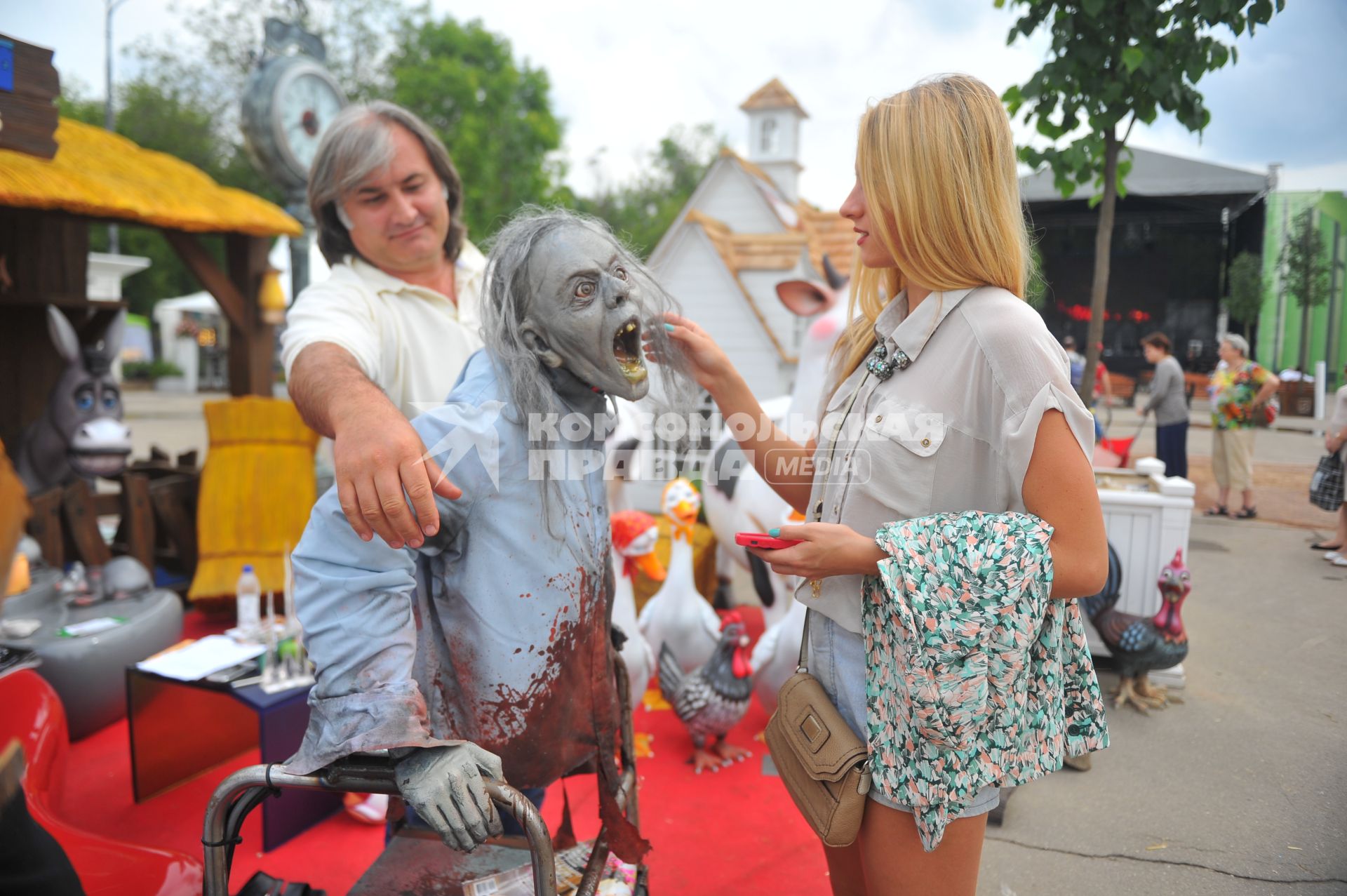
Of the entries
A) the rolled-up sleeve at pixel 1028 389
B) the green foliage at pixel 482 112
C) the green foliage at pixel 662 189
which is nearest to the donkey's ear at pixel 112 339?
the rolled-up sleeve at pixel 1028 389

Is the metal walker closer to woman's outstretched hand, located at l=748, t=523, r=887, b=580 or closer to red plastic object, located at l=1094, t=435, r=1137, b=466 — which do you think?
woman's outstretched hand, located at l=748, t=523, r=887, b=580

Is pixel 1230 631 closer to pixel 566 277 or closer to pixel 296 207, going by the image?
pixel 566 277

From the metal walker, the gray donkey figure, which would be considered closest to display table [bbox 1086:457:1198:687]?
the metal walker

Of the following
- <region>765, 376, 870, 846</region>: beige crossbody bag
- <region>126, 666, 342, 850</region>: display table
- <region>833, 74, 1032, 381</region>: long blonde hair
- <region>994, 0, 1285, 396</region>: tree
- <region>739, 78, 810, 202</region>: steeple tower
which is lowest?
<region>126, 666, 342, 850</region>: display table

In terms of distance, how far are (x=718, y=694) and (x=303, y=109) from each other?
15.1 feet

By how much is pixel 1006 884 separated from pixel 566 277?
2251 millimetres

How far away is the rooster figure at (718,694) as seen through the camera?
3090 millimetres

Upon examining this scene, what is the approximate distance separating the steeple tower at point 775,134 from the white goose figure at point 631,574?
9.91 metres

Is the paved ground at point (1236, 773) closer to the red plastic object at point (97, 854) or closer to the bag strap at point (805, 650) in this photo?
the bag strap at point (805, 650)

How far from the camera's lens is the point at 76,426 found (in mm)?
4277

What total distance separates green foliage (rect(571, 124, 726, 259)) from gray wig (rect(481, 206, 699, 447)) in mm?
25276

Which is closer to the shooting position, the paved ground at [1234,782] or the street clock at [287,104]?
the paved ground at [1234,782]

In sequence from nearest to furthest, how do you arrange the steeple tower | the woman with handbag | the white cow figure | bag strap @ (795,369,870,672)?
bag strap @ (795,369,870,672) < the woman with handbag < the white cow figure < the steeple tower

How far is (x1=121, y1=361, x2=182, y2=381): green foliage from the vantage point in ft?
80.5
